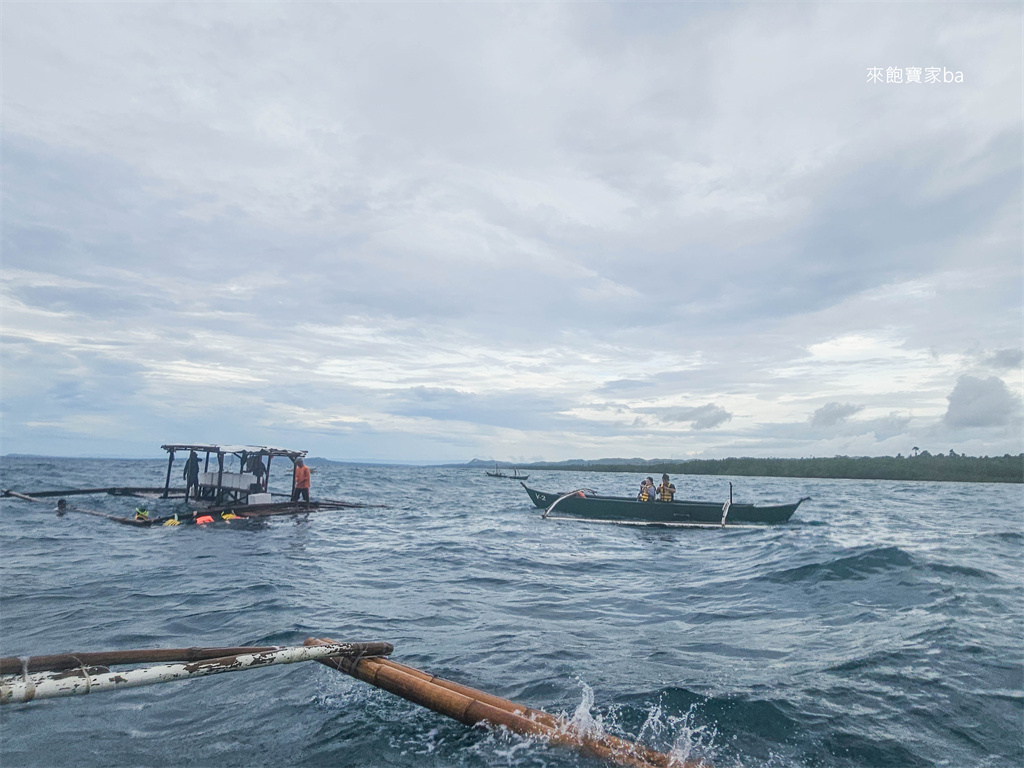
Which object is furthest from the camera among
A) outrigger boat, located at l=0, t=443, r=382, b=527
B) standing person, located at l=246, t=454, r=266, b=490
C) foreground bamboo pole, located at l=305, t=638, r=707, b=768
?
standing person, located at l=246, t=454, r=266, b=490

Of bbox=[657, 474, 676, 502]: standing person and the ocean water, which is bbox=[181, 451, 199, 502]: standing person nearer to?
the ocean water

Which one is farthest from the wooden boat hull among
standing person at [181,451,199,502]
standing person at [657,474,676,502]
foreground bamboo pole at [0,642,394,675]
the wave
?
foreground bamboo pole at [0,642,394,675]

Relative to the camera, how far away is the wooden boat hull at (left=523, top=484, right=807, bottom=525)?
87.6ft

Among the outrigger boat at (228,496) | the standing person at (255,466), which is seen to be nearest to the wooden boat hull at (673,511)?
the outrigger boat at (228,496)

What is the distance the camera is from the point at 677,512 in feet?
87.8

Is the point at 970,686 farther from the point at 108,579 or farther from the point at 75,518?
the point at 75,518

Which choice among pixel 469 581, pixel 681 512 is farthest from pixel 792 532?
pixel 469 581

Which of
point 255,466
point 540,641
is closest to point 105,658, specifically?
point 540,641

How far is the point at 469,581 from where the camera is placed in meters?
13.9

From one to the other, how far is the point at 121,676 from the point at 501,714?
3120 millimetres

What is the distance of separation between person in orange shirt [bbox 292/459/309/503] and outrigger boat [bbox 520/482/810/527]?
12.1 meters

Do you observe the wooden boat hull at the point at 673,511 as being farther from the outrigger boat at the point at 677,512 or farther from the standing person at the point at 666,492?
the standing person at the point at 666,492

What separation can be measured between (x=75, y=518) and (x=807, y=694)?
2770 centimetres

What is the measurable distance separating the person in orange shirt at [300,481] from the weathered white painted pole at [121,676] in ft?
76.8
